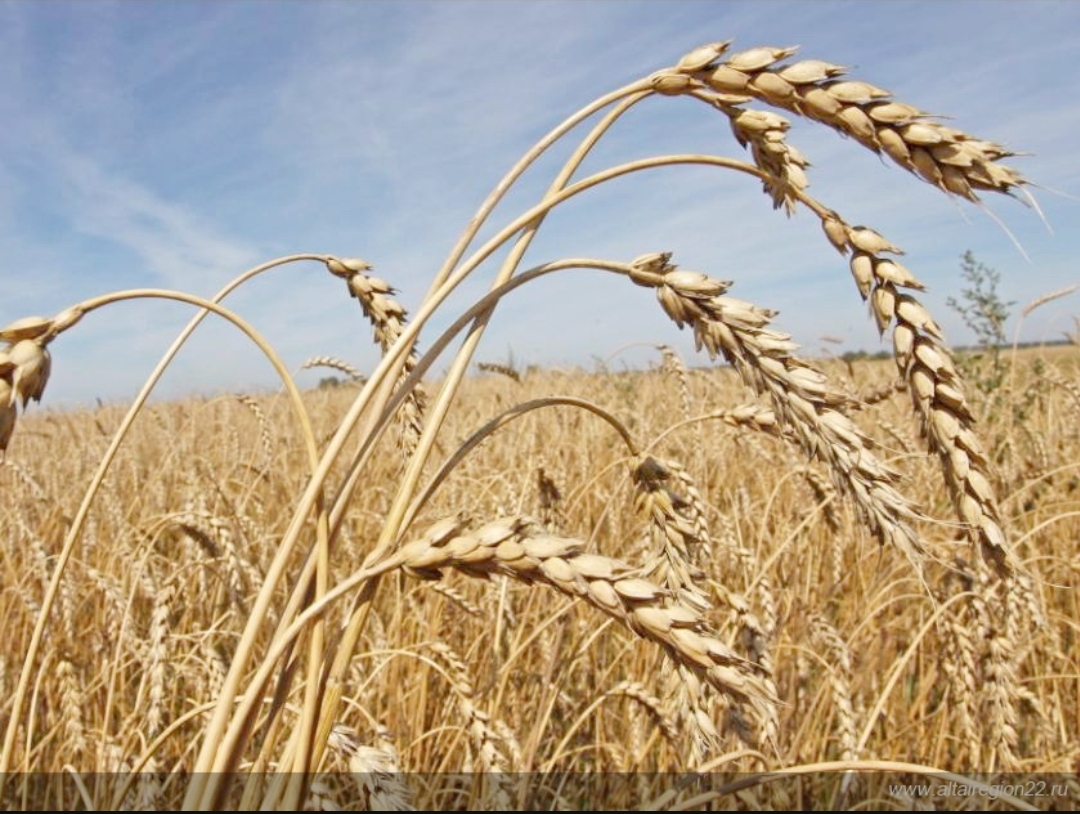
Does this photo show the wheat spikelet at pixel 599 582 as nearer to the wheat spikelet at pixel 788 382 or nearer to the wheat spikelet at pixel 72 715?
the wheat spikelet at pixel 788 382

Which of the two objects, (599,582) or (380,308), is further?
(380,308)

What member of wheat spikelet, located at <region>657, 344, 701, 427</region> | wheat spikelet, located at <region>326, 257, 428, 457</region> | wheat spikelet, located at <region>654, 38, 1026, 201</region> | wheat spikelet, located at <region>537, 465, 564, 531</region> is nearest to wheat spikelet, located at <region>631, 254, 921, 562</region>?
wheat spikelet, located at <region>654, 38, 1026, 201</region>

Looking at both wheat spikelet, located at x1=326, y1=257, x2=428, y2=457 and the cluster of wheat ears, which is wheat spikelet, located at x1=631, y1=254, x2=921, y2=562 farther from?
wheat spikelet, located at x1=326, y1=257, x2=428, y2=457

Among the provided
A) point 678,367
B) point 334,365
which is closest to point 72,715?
point 334,365

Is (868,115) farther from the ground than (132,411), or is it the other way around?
(868,115)

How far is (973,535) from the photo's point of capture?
67cm

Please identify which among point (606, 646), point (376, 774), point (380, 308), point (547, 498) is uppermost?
point (380, 308)

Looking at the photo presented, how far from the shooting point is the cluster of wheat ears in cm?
63

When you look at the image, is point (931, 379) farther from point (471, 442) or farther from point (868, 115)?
point (471, 442)

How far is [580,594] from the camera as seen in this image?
1.71 ft

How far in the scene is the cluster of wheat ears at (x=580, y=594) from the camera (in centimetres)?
63

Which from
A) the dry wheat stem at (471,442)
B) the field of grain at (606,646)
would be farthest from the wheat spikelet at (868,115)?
the field of grain at (606,646)

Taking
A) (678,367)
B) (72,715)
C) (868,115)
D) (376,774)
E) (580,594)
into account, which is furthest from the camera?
(678,367)

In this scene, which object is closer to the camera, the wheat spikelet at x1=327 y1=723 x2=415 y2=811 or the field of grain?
the wheat spikelet at x1=327 y1=723 x2=415 y2=811
